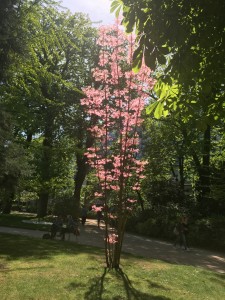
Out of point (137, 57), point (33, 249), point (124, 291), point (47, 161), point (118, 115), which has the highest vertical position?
point (47, 161)

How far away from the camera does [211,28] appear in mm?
4332

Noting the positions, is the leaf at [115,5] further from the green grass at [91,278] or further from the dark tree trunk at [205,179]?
the dark tree trunk at [205,179]

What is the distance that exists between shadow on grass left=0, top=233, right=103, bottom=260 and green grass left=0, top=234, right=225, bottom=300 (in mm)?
32

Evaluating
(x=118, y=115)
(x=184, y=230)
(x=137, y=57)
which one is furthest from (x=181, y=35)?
(x=184, y=230)

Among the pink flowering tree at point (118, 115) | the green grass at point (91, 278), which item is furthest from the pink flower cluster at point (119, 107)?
the green grass at point (91, 278)

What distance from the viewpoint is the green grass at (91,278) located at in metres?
7.72

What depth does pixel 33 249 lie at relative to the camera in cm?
1281

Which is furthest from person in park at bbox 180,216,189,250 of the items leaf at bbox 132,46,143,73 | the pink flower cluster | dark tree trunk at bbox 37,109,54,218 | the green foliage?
leaf at bbox 132,46,143,73

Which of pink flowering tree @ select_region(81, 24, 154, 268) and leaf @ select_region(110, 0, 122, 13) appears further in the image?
pink flowering tree @ select_region(81, 24, 154, 268)

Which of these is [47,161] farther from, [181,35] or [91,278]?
[181,35]

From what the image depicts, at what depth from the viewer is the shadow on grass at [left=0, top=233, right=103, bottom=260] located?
11.7 m

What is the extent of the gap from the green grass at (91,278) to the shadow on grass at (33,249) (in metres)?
0.03

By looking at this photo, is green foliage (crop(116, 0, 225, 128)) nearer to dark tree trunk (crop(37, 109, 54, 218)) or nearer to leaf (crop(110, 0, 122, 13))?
leaf (crop(110, 0, 122, 13))

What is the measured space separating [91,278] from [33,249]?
14.8ft
